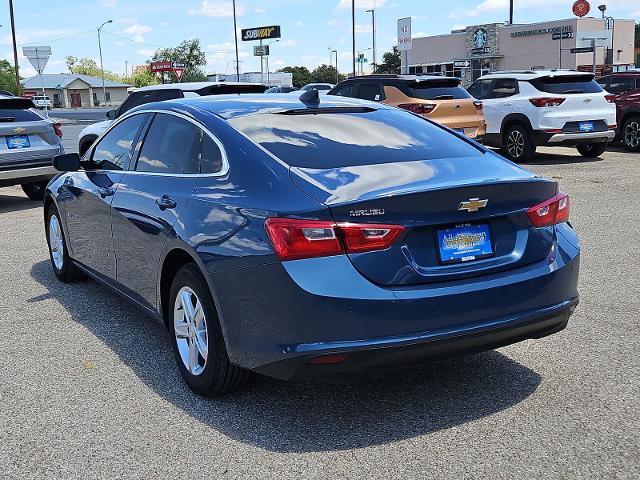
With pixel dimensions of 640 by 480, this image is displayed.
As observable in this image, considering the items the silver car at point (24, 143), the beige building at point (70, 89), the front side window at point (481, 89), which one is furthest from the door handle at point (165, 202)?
the beige building at point (70, 89)

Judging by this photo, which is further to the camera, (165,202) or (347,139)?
(165,202)

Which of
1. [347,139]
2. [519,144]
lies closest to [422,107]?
[519,144]

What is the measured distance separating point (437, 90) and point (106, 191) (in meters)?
10.4

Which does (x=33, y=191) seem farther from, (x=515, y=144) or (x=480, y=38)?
(x=480, y=38)

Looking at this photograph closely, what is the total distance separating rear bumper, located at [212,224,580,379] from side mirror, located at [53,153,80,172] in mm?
2695

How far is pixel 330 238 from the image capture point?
3467 mm

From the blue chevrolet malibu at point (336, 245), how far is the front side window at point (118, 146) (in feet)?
2.30

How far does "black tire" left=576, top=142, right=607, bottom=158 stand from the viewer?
16.1 metres

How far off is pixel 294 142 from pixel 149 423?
5.31 ft

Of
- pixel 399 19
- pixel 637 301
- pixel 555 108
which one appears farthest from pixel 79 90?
pixel 637 301

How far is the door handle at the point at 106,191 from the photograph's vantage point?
5320 mm

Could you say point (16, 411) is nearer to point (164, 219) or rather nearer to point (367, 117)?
point (164, 219)

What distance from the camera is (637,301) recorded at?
19.0ft

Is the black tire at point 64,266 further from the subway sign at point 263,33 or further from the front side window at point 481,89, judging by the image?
the subway sign at point 263,33
